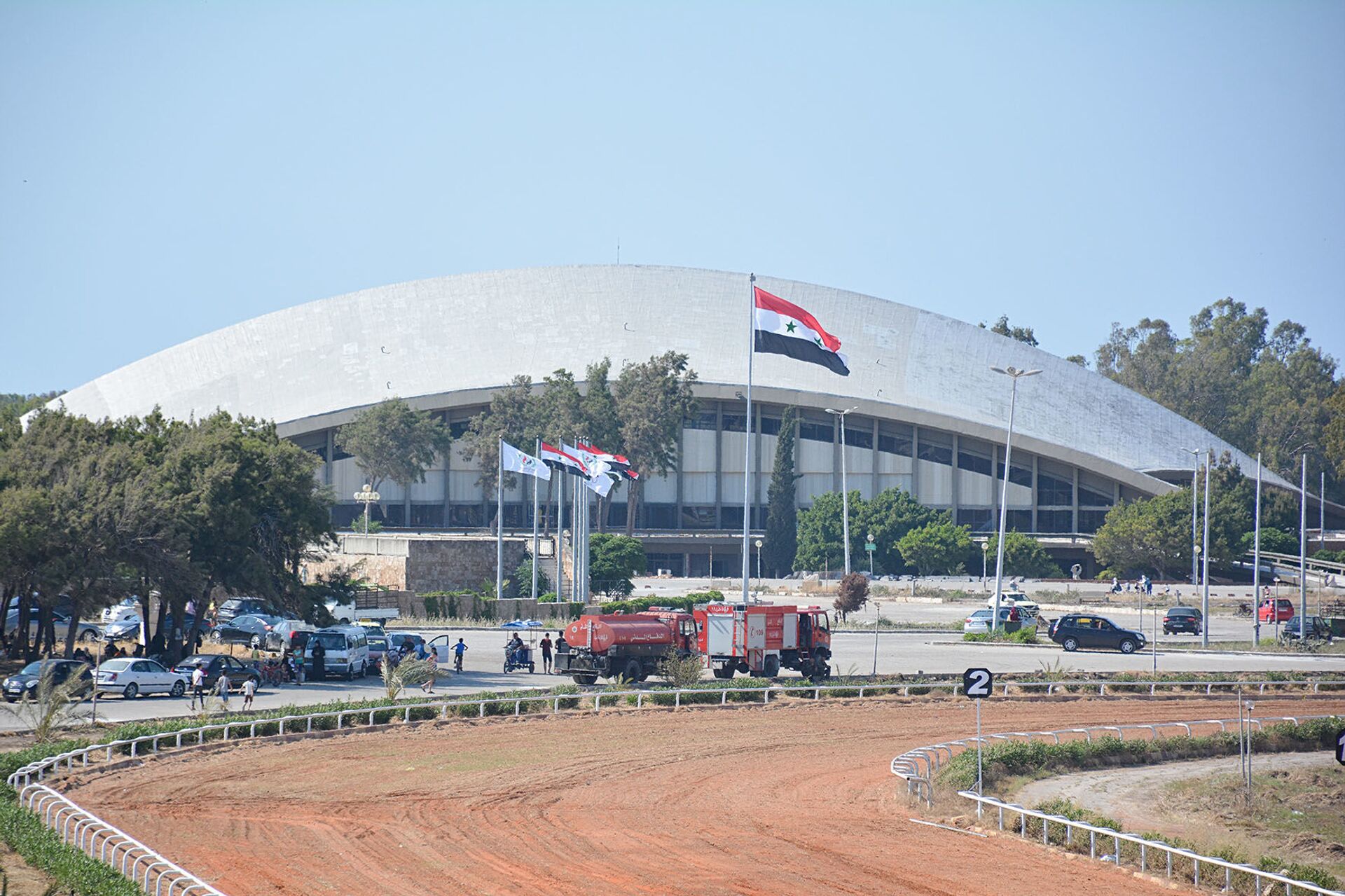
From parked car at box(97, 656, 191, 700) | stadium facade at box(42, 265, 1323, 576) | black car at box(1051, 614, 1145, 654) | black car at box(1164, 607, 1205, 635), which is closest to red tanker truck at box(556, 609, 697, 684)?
parked car at box(97, 656, 191, 700)

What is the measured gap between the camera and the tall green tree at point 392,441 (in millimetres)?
93438

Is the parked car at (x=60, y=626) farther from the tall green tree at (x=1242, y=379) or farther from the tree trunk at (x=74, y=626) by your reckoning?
the tall green tree at (x=1242, y=379)

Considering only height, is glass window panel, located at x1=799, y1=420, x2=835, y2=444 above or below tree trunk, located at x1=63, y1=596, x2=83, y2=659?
above

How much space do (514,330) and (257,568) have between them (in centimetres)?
6779

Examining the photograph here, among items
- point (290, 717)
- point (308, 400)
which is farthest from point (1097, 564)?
point (290, 717)

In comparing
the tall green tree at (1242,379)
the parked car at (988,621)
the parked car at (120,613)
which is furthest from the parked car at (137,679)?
the tall green tree at (1242,379)

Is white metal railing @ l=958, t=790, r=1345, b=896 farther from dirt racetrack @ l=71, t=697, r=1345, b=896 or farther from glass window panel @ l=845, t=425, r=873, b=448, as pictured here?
glass window panel @ l=845, t=425, r=873, b=448

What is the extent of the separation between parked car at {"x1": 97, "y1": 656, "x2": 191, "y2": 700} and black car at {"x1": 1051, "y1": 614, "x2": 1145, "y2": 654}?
29182 millimetres

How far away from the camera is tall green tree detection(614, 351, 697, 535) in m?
94.5

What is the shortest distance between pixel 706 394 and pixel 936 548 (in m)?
20.9

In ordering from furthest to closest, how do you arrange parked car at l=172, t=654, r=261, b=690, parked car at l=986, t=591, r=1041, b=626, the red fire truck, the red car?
1. the red car
2. parked car at l=986, t=591, r=1041, b=626
3. the red fire truck
4. parked car at l=172, t=654, r=261, b=690

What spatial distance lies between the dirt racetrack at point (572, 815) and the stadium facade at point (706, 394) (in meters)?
72.3

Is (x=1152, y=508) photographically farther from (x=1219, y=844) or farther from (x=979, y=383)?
(x=1219, y=844)

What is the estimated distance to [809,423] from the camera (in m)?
102
